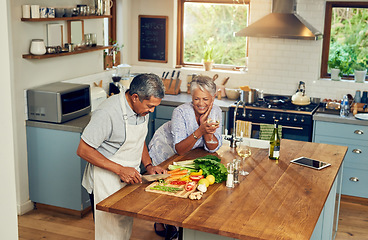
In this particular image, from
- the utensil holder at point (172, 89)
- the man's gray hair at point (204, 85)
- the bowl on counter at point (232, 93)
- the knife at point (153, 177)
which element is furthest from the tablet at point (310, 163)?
the utensil holder at point (172, 89)

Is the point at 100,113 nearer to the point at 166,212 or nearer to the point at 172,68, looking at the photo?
the point at 166,212

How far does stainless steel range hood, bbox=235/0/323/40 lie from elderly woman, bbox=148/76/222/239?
233 centimetres

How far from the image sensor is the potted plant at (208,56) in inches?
282

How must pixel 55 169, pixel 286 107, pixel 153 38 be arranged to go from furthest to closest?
pixel 153 38 < pixel 286 107 < pixel 55 169

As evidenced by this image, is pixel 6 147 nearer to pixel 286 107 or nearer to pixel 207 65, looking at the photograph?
pixel 286 107

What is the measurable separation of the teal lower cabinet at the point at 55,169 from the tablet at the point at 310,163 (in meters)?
2.32

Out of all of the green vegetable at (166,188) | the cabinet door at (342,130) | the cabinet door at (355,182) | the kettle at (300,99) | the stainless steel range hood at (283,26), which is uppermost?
the stainless steel range hood at (283,26)

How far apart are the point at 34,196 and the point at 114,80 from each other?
201 centimetres

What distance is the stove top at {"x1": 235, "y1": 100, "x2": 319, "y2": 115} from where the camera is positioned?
6.11m

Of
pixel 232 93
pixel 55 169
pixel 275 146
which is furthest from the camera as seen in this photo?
pixel 232 93

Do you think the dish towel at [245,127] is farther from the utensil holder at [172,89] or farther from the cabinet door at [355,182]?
the utensil holder at [172,89]

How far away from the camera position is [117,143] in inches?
144

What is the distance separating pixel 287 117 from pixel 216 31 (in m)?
1.86


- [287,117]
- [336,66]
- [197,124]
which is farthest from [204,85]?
[336,66]
